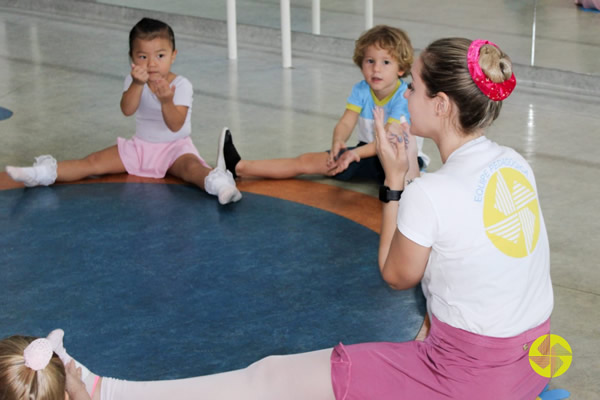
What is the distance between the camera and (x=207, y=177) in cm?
399

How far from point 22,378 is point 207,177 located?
91.3 inches

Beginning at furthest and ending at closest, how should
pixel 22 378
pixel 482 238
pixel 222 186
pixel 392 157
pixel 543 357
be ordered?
pixel 222 186 → pixel 392 157 → pixel 543 357 → pixel 482 238 → pixel 22 378

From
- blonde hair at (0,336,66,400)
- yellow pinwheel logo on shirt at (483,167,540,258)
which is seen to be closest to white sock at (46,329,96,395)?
blonde hair at (0,336,66,400)

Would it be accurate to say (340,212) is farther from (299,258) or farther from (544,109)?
(544,109)

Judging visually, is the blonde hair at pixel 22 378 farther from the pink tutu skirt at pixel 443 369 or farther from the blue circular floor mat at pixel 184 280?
the blue circular floor mat at pixel 184 280

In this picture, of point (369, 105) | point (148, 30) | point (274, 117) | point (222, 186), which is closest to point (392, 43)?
point (369, 105)

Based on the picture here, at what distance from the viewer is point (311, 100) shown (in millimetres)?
5621

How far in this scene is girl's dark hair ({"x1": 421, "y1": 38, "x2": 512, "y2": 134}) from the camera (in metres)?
1.92

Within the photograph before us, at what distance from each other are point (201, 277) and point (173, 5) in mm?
5103

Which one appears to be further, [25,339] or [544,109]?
[544,109]

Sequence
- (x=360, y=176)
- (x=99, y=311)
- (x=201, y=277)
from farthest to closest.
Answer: (x=360, y=176) → (x=201, y=277) → (x=99, y=311)

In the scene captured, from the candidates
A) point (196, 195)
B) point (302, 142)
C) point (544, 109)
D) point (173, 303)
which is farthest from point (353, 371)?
point (544, 109)

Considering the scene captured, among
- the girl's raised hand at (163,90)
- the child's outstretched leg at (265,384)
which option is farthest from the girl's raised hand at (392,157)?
the girl's raised hand at (163,90)

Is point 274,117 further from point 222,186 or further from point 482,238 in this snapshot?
point 482,238
